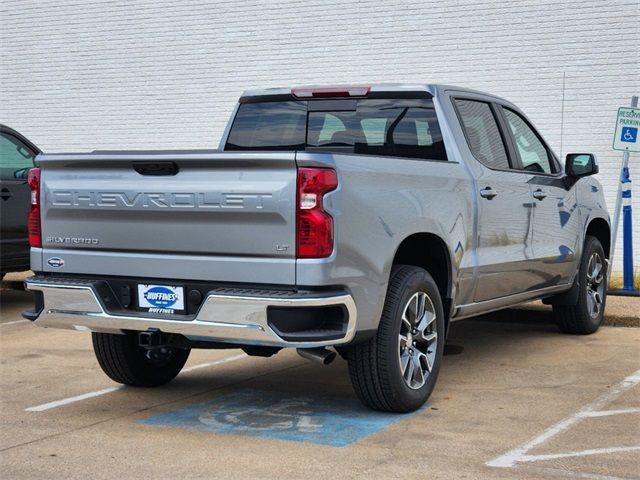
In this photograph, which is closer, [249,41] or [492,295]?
[492,295]

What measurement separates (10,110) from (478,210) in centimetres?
1228

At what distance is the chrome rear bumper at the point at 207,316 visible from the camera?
5395 mm

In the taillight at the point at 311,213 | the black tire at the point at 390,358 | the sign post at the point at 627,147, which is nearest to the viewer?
the taillight at the point at 311,213

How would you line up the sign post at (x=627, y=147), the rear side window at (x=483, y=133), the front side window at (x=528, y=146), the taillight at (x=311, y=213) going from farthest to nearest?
1. the sign post at (x=627, y=147)
2. the front side window at (x=528, y=146)
3. the rear side window at (x=483, y=133)
4. the taillight at (x=311, y=213)

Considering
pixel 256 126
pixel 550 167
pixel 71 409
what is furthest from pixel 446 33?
pixel 71 409

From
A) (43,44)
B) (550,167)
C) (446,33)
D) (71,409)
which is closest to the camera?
(71,409)

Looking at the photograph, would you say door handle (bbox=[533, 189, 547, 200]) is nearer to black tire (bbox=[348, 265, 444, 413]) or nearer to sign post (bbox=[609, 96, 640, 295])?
black tire (bbox=[348, 265, 444, 413])

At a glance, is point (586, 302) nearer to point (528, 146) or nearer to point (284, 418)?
point (528, 146)

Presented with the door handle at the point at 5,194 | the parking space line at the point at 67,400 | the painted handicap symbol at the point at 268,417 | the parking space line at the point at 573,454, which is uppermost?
the door handle at the point at 5,194

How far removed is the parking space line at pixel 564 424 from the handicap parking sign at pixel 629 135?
15.2 ft

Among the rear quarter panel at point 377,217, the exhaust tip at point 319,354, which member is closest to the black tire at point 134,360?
the exhaust tip at point 319,354

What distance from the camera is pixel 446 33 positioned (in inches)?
544

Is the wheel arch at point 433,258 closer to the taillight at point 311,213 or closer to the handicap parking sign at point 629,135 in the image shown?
the taillight at point 311,213

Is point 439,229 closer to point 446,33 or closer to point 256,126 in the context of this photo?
point 256,126
